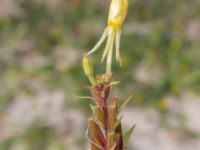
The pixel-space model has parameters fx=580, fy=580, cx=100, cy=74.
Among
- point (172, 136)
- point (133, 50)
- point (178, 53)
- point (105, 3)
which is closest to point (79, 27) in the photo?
point (105, 3)

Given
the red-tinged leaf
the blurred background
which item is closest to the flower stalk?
the red-tinged leaf

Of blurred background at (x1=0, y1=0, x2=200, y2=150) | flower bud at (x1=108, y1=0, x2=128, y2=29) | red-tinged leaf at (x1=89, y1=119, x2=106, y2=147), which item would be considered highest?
blurred background at (x1=0, y1=0, x2=200, y2=150)

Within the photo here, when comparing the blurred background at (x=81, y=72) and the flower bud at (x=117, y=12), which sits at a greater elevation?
the blurred background at (x=81, y=72)

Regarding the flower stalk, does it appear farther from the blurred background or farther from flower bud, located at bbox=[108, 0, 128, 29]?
the blurred background

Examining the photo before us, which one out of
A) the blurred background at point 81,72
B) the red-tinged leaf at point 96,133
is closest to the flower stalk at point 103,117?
the red-tinged leaf at point 96,133

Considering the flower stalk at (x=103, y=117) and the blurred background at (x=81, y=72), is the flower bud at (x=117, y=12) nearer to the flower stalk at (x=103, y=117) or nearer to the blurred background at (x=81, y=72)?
the flower stalk at (x=103, y=117)

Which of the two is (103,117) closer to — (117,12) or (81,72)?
(117,12)
